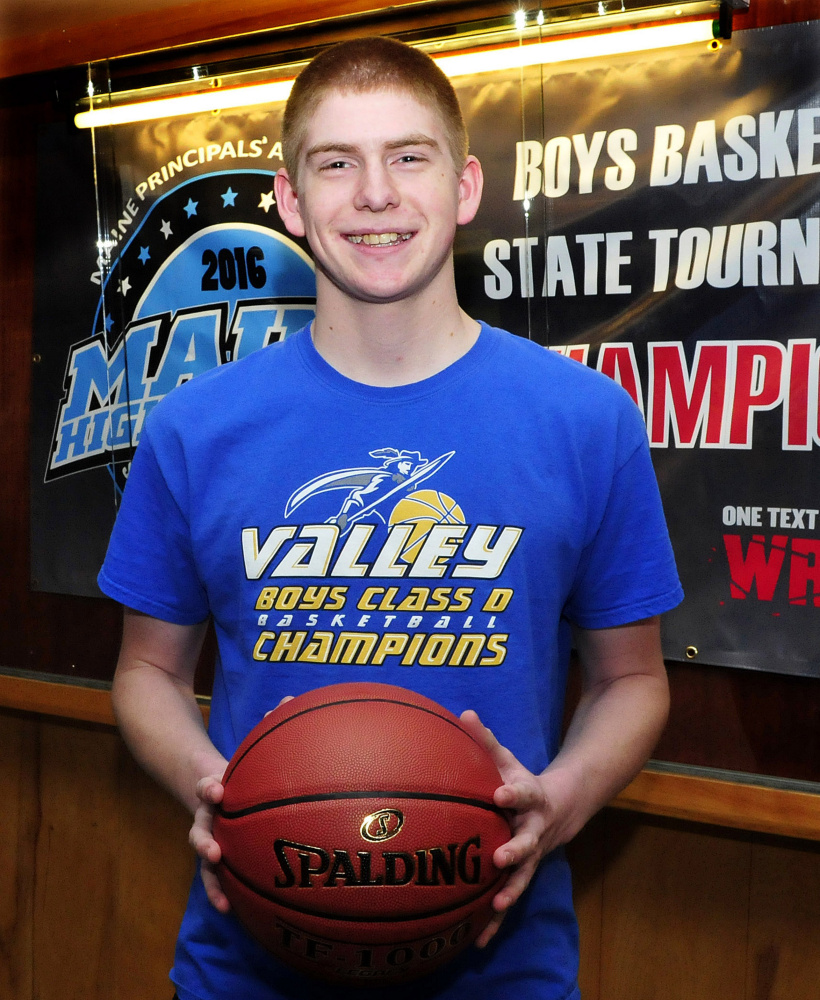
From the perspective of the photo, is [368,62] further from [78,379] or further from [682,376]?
[78,379]

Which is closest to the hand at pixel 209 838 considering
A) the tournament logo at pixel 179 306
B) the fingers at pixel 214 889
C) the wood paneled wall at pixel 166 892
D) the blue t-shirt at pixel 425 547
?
the fingers at pixel 214 889

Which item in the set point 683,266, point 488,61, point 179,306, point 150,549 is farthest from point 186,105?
point 150,549

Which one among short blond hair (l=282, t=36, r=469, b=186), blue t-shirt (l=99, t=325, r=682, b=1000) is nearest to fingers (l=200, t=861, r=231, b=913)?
blue t-shirt (l=99, t=325, r=682, b=1000)

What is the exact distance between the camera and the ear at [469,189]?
108 centimetres

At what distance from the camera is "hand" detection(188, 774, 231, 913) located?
846mm

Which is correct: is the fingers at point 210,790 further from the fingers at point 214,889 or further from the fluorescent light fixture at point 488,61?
the fluorescent light fixture at point 488,61

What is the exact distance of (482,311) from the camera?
6.09ft

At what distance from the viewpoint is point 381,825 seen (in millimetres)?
809

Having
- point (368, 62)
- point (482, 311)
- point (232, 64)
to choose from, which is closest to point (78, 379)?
point (232, 64)

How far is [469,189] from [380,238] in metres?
0.15

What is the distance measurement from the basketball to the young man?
93mm

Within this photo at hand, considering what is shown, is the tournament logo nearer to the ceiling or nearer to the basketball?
the ceiling

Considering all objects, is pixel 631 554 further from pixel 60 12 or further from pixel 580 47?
pixel 60 12

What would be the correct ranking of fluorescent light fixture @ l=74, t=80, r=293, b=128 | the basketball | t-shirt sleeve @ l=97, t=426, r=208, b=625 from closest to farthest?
1. the basketball
2. t-shirt sleeve @ l=97, t=426, r=208, b=625
3. fluorescent light fixture @ l=74, t=80, r=293, b=128
